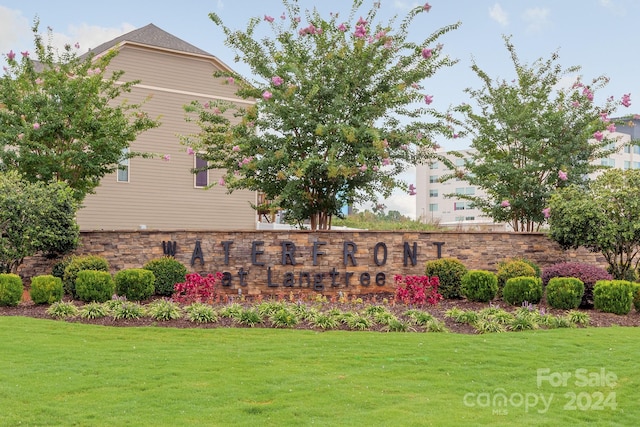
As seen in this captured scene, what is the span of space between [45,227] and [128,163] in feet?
27.7

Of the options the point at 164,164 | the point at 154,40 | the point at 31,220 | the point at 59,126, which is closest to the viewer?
the point at 31,220

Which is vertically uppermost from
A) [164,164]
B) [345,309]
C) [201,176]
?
[164,164]

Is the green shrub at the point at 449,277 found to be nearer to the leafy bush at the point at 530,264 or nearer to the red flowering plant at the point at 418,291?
the red flowering plant at the point at 418,291

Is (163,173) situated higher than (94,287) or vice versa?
(163,173)

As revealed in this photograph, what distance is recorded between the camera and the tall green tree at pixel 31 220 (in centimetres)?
1617

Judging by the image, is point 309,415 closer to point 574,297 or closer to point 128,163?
point 574,297

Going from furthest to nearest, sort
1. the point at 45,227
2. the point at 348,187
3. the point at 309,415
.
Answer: the point at 348,187
the point at 45,227
the point at 309,415

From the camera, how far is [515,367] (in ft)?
29.1

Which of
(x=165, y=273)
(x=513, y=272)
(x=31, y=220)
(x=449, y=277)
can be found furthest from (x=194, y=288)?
(x=513, y=272)

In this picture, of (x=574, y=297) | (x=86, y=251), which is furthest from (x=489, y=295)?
(x=86, y=251)

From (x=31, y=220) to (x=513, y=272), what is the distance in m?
11.5

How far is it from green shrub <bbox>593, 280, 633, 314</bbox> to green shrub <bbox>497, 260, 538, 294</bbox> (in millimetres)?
2121

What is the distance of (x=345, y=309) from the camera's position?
13539mm

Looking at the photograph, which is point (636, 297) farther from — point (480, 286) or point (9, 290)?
point (9, 290)
